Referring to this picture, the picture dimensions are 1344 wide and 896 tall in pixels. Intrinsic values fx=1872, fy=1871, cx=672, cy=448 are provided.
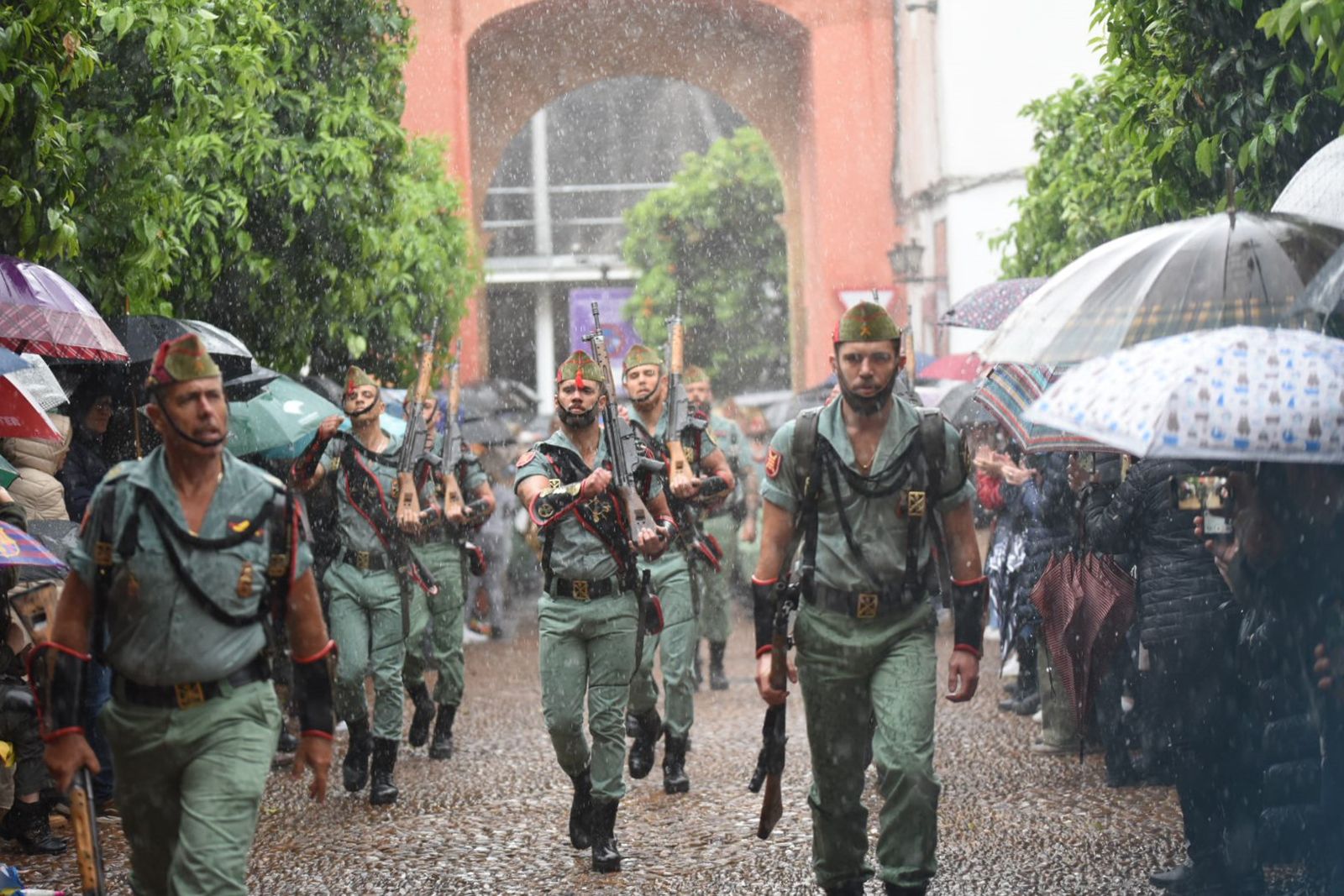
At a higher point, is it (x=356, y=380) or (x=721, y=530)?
(x=356, y=380)

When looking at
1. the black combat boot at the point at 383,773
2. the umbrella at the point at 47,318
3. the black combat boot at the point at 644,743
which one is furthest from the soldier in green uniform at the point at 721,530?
the umbrella at the point at 47,318

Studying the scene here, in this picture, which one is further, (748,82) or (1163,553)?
(748,82)

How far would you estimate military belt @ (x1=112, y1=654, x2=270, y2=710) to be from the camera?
509cm

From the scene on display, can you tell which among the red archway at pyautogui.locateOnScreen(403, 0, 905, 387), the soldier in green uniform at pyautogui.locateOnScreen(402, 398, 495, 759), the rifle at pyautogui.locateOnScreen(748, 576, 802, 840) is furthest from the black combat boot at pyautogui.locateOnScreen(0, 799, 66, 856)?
the red archway at pyautogui.locateOnScreen(403, 0, 905, 387)

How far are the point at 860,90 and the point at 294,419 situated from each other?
20.1m

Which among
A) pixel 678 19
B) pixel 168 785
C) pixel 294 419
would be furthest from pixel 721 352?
pixel 168 785

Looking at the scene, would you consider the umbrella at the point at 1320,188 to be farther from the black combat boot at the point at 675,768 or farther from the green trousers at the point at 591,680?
the black combat boot at the point at 675,768

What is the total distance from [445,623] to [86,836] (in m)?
5.36

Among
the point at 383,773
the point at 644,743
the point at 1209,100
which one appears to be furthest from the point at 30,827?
the point at 1209,100

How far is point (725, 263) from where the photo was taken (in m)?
33.2

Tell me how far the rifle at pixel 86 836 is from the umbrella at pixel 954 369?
32.5ft

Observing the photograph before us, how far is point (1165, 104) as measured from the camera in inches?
349

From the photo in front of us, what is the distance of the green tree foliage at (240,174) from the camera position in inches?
360

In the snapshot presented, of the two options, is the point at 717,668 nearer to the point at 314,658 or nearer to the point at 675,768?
the point at 675,768
